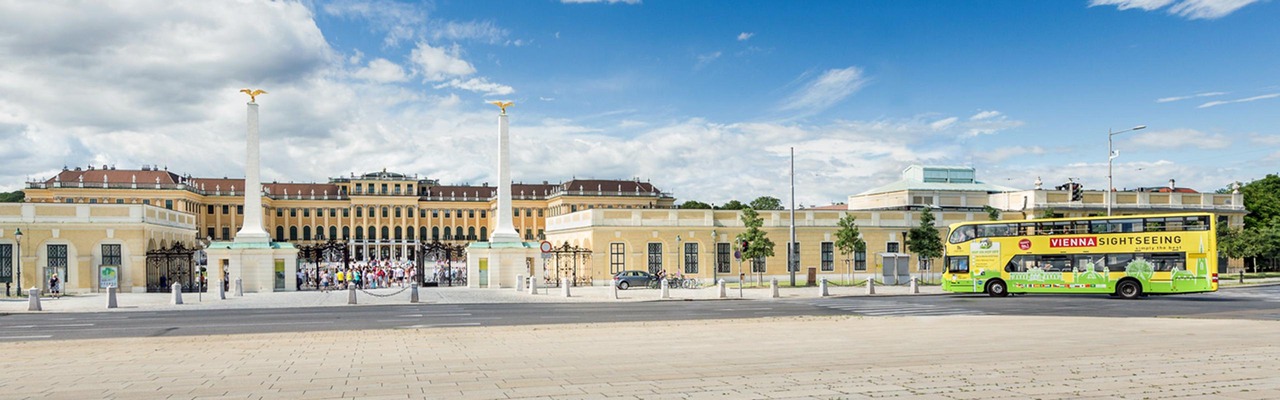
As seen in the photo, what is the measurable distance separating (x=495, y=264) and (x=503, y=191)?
14.7 feet

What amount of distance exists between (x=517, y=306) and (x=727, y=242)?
24.6 m

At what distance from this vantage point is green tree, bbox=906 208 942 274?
2131 inches

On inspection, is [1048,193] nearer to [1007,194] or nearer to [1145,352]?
[1007,194]

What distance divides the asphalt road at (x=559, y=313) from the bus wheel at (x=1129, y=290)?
69 cm

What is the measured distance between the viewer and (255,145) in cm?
4531

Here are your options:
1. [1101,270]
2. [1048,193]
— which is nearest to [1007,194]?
[1048,193]

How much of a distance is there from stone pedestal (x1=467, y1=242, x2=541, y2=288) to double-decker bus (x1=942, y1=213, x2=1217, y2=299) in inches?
856

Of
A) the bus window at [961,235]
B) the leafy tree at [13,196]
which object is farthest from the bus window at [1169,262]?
the leafy tree at [13,196]

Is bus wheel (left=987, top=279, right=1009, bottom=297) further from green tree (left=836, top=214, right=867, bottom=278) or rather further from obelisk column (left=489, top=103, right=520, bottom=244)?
obelisk column (left=489, top=103, right=520, bottom=244)

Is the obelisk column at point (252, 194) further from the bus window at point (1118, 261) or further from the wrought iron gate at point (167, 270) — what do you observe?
the bus window at point (1118, 261)

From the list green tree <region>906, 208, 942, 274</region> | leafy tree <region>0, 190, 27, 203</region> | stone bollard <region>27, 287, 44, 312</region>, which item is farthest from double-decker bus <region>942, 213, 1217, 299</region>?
leafy tree <region>0, 190, 27, 203</region>

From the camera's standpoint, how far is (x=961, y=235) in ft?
129

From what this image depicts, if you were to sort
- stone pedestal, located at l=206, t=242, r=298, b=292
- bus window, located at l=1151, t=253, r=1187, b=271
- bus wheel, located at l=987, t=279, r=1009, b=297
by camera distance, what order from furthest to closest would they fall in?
stone pedestal, located at l=206, t=242, r=298, b=292
bus wheel, located at l=987, t=279, r=1009, b=297
bus window, located at l=1151, t=253, r=1187, b=271

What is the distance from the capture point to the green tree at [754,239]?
50281 millimetres
